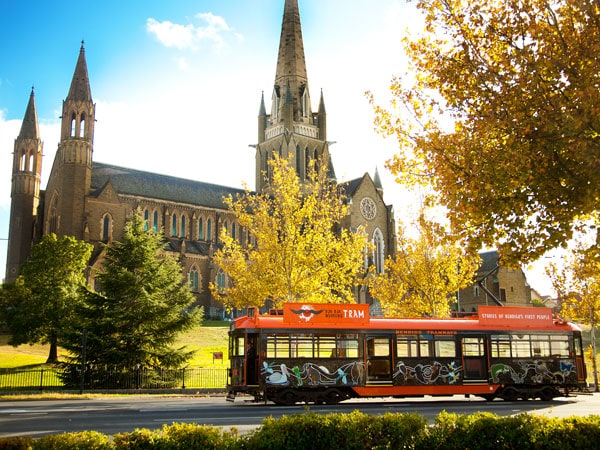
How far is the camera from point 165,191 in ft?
232

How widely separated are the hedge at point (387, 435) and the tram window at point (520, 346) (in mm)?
13280

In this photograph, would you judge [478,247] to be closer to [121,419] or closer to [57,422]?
[121,419]

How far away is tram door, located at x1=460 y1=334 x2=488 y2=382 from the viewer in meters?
22.7

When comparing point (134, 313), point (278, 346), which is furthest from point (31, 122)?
point (278, 346)

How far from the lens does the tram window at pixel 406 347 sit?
22.1 m

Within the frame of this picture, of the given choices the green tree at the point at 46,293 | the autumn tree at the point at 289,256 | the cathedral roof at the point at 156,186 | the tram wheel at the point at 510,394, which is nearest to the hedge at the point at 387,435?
the tram wheel at the point at 510,394

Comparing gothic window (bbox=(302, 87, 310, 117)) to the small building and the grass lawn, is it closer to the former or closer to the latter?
the small building

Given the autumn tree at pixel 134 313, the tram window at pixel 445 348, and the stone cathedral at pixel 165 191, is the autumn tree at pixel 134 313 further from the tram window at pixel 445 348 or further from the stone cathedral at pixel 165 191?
the stone cathedral at pixel 165 191

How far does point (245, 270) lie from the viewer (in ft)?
102

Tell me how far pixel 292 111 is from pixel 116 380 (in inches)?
2283

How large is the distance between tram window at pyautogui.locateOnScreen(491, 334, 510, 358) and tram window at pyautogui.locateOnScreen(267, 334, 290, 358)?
8.04 meters

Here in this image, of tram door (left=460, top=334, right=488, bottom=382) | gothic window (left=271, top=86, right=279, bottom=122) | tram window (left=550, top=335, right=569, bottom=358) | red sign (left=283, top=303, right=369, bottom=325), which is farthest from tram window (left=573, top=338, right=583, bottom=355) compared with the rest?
gothic window (left=271, top=86, right=279, bottom=122)

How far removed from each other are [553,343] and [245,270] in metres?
14.7

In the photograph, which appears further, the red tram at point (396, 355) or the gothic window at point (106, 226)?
the gothic window at point (106, 226)
